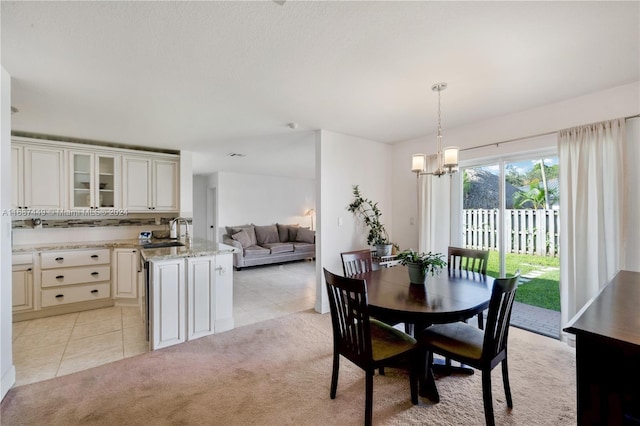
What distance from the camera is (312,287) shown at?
476 cm

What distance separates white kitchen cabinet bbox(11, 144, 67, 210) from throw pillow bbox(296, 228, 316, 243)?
487 centimetres

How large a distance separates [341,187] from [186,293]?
2.31 metres

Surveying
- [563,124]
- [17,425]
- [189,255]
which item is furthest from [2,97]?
[563,124]

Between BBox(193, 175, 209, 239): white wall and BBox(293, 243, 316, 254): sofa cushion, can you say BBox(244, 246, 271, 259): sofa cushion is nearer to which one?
BBox(293, 243, 316, 254): sofa cushion

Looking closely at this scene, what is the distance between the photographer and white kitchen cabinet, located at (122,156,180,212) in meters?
4.23

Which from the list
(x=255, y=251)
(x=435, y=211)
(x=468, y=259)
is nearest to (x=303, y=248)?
(x=255, y=251)

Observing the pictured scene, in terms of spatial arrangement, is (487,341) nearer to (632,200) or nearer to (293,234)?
(632,200)

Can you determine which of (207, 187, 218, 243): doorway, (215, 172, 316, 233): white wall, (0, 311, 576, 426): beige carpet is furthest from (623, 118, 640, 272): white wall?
(207, 187, 218, 243): doorway

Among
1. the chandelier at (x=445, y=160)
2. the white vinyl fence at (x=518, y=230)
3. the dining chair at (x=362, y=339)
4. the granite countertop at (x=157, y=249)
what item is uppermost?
the chandelier at (x=445, y=160)

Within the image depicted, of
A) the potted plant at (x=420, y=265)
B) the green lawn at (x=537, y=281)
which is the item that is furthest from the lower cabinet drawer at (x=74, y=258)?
the green lawn at (x=537, y=281)

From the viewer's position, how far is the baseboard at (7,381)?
6.39ft

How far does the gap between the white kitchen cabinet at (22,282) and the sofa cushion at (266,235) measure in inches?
166

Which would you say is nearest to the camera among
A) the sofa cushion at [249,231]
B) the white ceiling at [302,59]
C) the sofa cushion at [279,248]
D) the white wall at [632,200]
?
the white ceiling at [302,59]

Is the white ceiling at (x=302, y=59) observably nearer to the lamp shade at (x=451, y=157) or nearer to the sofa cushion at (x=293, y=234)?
the lamp shade at (x=451, y=157)
